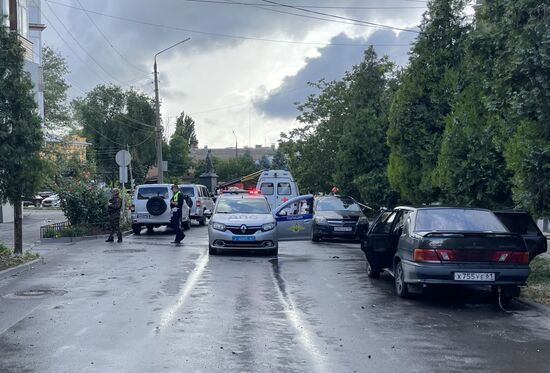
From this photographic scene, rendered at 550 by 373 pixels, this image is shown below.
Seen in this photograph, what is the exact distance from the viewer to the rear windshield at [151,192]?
25.9 meters

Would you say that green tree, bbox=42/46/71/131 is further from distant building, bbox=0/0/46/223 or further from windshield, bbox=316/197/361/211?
windshield, bbox=316/197/361/211

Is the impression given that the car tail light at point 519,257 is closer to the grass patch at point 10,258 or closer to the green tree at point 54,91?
the grass patch at point 10,258

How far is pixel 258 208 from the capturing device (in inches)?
747

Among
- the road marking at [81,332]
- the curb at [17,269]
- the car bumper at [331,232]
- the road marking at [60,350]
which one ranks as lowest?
the road marking at [60,350]

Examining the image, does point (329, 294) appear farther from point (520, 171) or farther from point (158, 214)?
point (158, 214)

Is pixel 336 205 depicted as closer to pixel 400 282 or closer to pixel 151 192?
pixel 151 192

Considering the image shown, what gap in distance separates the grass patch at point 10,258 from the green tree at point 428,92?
11152 mm

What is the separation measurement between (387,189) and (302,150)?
11561 millimetres

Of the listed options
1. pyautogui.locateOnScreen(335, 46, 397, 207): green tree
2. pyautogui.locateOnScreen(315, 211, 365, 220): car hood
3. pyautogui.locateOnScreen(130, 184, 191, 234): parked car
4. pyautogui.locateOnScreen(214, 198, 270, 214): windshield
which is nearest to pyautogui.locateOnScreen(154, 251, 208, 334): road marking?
pyautogui.locateOnScreen(214, 198, 270, 214): windshield

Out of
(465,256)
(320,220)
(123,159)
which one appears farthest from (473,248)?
(123,159)

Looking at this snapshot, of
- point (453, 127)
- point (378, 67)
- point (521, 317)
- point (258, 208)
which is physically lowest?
point (521, 317)

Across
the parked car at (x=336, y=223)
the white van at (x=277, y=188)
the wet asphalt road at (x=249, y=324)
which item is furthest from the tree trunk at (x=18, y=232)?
the white van at (x=277, y=188)

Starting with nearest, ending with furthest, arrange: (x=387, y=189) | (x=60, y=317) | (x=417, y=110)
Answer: (x=60, y=317)
(x=417, y=110)
(x=387, y=189)

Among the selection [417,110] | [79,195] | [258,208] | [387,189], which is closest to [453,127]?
[417,110]
